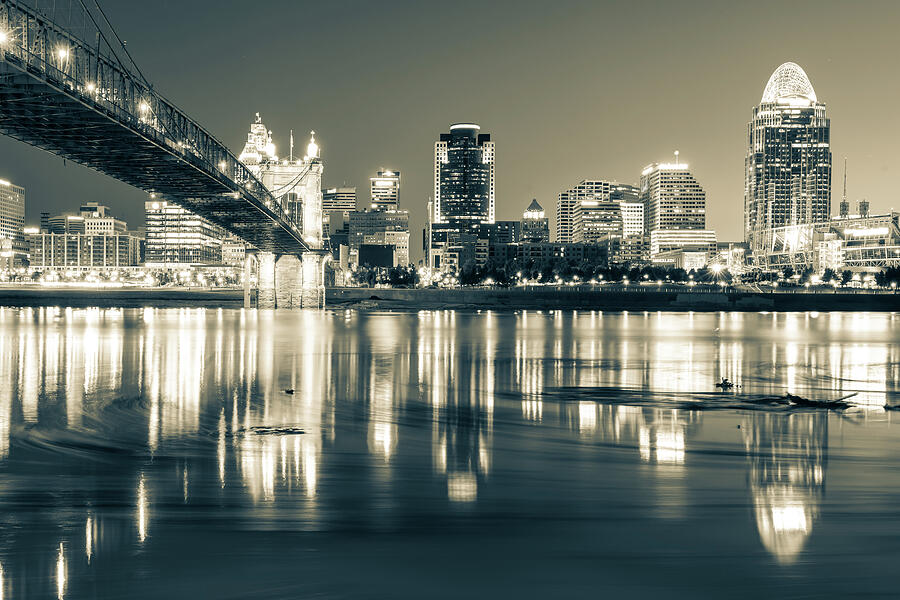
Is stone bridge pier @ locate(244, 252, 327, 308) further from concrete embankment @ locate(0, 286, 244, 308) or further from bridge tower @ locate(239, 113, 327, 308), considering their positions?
concrete embankment @ locate(0, 286, 244, 308)

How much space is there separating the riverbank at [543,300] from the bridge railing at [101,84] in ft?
183

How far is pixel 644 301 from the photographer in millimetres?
105875

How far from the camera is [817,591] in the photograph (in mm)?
6957

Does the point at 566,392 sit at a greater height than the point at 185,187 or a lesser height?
lesser

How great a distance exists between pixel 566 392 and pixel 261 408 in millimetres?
7559

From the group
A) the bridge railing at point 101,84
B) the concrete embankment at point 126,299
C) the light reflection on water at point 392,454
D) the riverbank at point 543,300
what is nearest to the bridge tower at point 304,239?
the riverbank at point 543,300

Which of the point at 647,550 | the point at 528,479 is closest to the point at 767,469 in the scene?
the point at 528,479

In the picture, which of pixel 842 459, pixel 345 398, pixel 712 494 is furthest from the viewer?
pixel 345 398

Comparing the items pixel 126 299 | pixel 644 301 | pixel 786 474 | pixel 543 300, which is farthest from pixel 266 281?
pixel 786 474

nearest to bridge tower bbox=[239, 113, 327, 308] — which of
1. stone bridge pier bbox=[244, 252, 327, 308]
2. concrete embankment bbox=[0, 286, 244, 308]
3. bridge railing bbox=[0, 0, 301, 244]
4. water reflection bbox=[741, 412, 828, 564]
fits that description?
stone bridge pier bbox=[244, 252, 327, 308]

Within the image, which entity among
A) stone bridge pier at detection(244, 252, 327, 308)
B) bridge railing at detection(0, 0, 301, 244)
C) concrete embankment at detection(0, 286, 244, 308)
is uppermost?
bridge railing at detection(0, 0, 301, 244)

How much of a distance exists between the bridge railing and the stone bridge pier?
125 ft

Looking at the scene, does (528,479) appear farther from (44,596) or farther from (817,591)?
(44,596)

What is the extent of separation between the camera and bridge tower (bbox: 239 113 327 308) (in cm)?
9219
